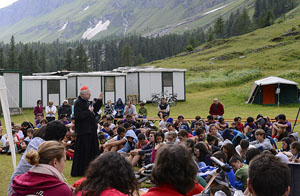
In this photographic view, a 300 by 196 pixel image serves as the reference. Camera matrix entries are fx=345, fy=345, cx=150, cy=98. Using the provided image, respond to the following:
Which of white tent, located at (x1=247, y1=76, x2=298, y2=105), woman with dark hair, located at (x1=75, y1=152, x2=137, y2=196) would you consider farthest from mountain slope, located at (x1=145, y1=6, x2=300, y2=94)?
woman with dark hair, located at (x1=75, y1=152, x2=137, y2=196)

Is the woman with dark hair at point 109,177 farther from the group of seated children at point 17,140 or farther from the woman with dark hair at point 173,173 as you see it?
the group of seated children at point 17,140

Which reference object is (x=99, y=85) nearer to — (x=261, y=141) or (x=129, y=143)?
(x=129, y=143)

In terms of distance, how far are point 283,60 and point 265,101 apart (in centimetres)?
2976

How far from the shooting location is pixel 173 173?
245cm

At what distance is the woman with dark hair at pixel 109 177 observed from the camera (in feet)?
8.20

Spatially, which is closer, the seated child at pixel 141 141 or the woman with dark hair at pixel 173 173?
the woman with dark hair at pixel 173 173

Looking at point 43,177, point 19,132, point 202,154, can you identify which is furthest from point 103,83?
point 43,177

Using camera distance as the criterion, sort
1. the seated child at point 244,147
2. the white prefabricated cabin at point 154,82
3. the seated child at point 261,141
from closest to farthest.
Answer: the seated child at point 244,147 < the seated child at point 261,141 < the white prefabricated cabin at point 154,82

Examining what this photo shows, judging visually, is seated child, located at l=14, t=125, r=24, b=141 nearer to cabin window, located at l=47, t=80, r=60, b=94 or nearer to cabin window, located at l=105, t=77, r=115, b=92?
cabin window, located at l=105, t=77, r=115, b=92

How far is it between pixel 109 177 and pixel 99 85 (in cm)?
2288

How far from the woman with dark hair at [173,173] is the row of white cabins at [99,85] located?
21333mm

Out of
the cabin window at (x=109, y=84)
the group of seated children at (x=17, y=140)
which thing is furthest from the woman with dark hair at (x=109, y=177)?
the cabin window at (x=109, y=84)

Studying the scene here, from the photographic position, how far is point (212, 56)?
63156mm

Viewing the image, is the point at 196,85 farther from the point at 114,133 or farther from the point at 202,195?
the point at 202,195
